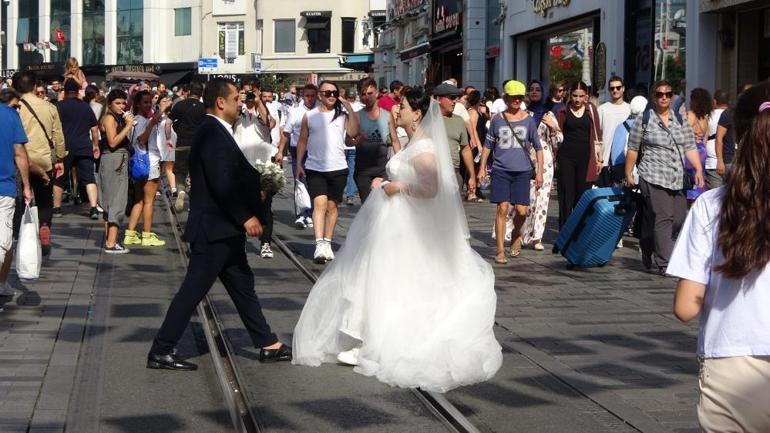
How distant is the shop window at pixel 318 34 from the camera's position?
2731 inches

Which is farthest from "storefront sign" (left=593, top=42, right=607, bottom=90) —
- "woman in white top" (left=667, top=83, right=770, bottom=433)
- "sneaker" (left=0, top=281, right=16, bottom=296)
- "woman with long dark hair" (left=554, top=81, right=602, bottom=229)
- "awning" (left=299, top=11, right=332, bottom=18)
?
"awning" (left=299, top=11, right=332, bottom=18)

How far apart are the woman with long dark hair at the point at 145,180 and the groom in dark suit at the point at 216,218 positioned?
632 cm

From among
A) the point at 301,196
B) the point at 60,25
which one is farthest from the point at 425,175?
the point at 60,25

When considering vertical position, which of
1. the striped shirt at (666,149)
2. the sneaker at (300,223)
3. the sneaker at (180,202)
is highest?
the striped shirt at (666,149)

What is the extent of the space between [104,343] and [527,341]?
9.05 ft

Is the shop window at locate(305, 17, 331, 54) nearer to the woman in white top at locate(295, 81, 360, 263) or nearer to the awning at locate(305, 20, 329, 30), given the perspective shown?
the awning at locate(305, 20, 329, 30)

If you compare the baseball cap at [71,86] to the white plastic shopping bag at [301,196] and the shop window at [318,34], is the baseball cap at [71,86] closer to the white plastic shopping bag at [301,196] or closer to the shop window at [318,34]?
the white plastic shopping bag at [301,196]

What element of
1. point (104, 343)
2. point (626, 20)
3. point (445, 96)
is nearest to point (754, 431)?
point (104, 343)

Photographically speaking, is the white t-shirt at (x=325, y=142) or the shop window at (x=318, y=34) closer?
the white t-shirt at (x=325, y=142)

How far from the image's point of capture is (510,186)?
13008 mm

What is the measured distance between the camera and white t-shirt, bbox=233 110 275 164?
44.7ft

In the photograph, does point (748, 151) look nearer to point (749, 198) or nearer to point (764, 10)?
point (749, 198)

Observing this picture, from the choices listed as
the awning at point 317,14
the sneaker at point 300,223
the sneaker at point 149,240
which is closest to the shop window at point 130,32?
the awning at point 317,14

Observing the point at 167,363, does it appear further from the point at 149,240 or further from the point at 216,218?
the point at 149,240
